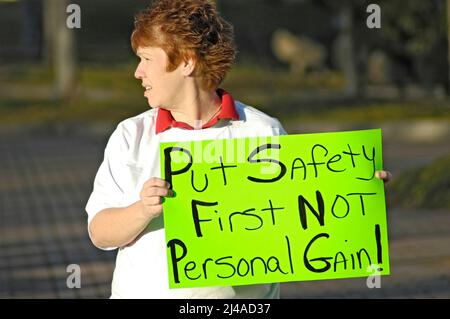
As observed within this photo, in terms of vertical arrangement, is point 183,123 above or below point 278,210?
above

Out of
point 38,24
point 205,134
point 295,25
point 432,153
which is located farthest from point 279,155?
point 38,24

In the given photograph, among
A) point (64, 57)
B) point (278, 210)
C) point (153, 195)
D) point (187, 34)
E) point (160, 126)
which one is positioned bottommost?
point (64, 57)

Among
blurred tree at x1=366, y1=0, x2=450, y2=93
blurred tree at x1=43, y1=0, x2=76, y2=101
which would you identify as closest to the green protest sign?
blurred tree at x1=366, y1=0, x2=450, y2=93

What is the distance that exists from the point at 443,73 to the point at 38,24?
25613 mm

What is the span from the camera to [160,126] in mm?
4328

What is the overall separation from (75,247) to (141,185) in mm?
7411

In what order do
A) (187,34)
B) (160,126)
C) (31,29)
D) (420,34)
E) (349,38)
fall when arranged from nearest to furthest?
(187,34) < (160,126) < (420,34) < (349,38) < (31,29)

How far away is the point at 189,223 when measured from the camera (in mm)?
4277

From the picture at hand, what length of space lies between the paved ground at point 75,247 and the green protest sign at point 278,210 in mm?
4262

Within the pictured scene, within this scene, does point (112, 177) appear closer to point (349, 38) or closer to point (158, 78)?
point (158, 78)

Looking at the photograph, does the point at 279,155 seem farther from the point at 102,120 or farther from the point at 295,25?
the point at 295,25

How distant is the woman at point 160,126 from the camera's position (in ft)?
13.9

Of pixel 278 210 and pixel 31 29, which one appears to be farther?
pixel 31 29

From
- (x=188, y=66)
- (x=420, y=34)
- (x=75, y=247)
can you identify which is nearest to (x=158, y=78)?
(x=188, y=66)
